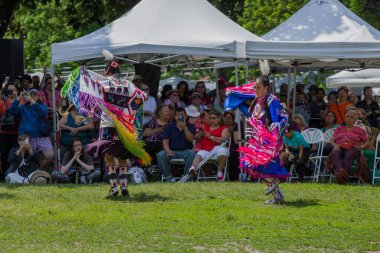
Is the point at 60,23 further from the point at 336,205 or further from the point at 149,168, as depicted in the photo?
the point at 336,205

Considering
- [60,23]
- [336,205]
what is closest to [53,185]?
[336,205]

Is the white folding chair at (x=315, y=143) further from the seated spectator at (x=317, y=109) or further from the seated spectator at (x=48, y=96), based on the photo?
the seated spectator at (x=48, y=96)

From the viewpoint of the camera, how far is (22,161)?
13891 mm

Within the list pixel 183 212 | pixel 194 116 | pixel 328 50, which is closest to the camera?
pixel 183 212

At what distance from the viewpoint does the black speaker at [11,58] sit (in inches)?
764

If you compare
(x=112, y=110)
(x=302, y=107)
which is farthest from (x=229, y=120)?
(x=112, y=110)

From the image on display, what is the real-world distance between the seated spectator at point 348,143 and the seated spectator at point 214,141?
1640mm

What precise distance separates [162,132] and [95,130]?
1.06m

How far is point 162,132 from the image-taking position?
48.7 feet

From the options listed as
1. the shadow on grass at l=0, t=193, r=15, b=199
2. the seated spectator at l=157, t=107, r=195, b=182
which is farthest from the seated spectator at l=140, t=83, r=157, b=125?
the shadow on grass at l=0, t=193, r=15, b=199

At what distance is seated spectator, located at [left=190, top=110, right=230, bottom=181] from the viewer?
14.1 m

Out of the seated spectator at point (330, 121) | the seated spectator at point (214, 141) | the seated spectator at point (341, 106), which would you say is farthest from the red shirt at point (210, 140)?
the seated spectator at point (341, 106)

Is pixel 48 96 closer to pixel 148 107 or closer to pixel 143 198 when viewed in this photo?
pixel 148 107

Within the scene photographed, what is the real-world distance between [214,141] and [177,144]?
0.58 m
